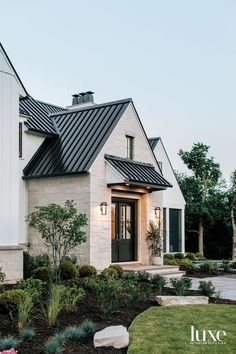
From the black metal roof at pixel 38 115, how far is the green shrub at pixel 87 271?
582 cm

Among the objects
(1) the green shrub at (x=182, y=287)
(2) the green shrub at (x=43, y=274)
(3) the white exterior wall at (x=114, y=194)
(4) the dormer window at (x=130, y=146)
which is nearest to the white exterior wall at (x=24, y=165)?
(3) the white exterior wall at (x=114, y=194)

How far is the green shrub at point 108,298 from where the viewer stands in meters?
8.93

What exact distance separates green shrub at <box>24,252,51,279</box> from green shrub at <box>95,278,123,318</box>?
16.0 feet

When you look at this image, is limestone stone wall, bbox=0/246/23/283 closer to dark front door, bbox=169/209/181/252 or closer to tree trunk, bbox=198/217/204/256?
dark front door, bbox=169/209/181/252

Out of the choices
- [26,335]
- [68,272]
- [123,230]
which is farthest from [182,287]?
[123,230]

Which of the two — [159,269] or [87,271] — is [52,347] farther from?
[159,269]

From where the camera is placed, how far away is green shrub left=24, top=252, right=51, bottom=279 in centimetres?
1488

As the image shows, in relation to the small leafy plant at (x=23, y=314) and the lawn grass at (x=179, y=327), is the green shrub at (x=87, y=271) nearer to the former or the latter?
the lawn grass at (x=179, y=327)

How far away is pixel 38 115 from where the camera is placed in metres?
20.2

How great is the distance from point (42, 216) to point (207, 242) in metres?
22.4

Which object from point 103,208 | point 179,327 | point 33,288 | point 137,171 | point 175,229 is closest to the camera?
point 179,327

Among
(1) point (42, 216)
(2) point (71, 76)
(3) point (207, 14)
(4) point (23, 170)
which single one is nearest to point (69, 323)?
(1) point (42, 216)

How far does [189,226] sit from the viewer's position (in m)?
33.4

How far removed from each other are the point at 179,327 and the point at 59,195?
10245 millimetres
